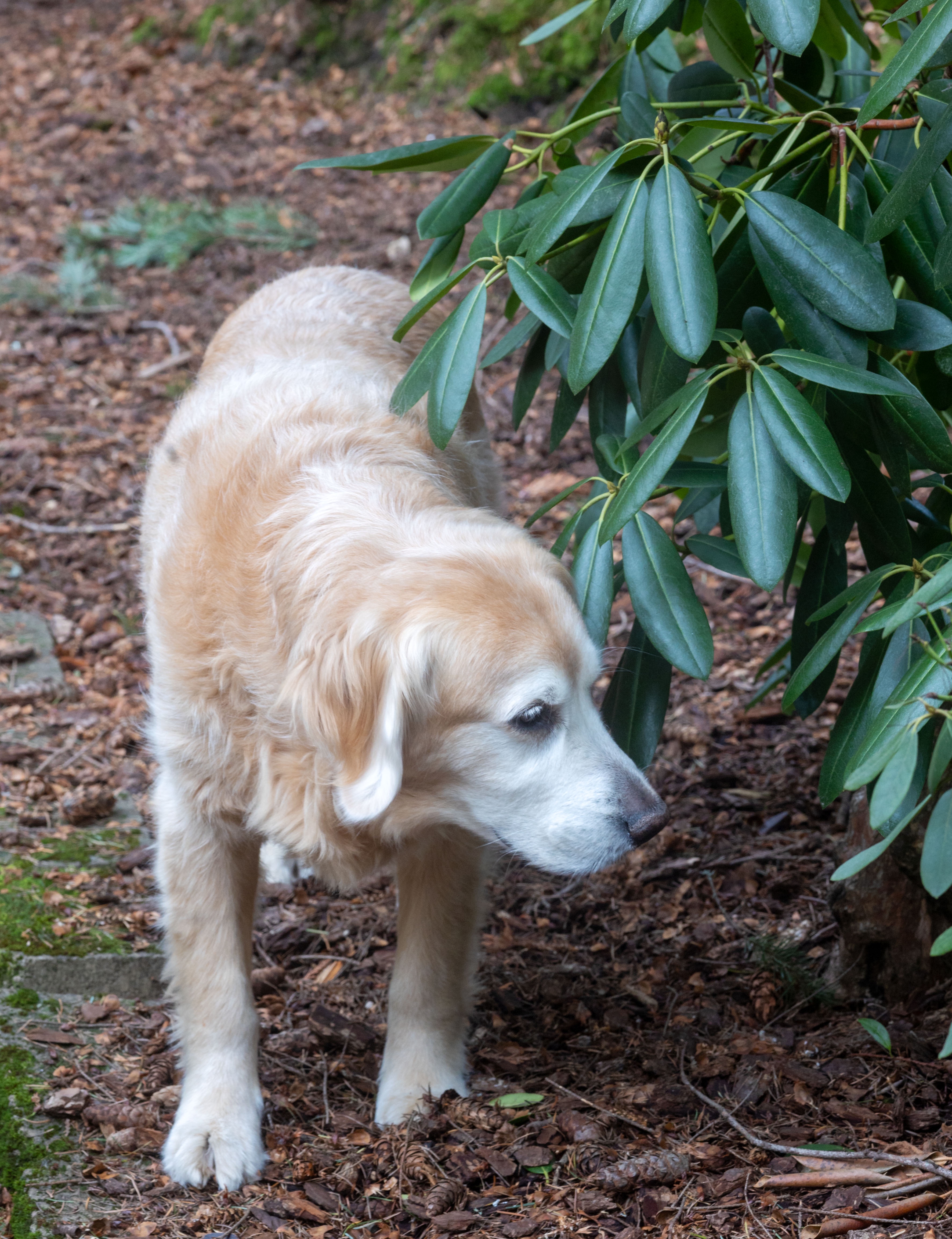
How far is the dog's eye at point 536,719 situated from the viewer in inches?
96.7

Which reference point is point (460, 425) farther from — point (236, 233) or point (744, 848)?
point (236, 233)

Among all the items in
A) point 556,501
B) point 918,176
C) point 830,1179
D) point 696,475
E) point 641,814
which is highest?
point 918,176

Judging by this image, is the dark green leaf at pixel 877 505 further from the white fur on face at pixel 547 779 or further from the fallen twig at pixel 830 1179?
the fallen twig at pixel 830 1179

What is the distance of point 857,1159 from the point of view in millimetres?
2393

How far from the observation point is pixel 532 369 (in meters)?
2.92

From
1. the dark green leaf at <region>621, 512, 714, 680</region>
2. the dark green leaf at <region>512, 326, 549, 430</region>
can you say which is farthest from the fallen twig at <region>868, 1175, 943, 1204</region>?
the dark green leaf at <region>512, 326, 549, 430</region>

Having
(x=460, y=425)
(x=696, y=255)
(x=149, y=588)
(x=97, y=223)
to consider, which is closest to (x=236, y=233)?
(x=97, y=223)

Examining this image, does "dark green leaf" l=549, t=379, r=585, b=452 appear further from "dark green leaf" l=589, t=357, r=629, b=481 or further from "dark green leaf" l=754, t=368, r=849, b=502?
"dark green leaf" l=754, t=368, r=849, b=502

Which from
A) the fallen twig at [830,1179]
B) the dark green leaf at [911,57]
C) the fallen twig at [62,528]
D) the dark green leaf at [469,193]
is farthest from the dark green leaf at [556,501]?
the fallen twig at [62,528]

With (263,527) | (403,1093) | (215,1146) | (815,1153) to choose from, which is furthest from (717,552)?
(215,1146)

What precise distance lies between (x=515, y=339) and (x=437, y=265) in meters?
0.27

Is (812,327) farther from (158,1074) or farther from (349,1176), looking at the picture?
(158,1074)

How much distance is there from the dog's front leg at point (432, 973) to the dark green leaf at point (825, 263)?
5.18 feet

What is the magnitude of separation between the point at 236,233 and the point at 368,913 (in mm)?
5558
